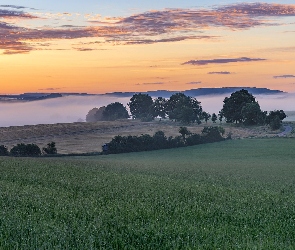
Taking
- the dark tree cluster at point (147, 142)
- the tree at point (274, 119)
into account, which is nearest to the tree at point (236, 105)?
the tree at point (274, 119)

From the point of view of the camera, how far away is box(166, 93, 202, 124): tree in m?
135

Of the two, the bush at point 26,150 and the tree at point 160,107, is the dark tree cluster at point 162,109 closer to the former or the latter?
the tree at point 160,107

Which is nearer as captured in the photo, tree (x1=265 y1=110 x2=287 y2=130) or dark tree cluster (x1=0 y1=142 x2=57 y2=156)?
dark tree cluster (x1=0 y1=142 x2=57 y2=156)

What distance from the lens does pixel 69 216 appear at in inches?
740

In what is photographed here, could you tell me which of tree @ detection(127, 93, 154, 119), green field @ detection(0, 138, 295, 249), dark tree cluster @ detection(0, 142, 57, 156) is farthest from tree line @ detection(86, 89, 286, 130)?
green field @ detection(0, 138, 295, 249)

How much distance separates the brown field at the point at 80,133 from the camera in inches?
3692

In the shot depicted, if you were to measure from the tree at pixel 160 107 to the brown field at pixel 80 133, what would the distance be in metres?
28.5

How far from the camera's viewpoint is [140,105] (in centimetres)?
17462

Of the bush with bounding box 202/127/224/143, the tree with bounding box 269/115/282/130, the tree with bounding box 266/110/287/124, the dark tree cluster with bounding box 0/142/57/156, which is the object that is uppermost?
the tree with bounding box 266/110/287/124

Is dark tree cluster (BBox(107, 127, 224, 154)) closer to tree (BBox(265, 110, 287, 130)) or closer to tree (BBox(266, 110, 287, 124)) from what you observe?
tree (BBox(265, 110, 287, 130))

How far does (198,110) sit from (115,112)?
5110 cm

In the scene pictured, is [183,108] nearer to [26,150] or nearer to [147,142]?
[147,142]

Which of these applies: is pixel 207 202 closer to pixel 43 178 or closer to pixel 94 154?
pixel 43 178

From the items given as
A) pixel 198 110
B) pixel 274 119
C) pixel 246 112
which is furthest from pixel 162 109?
pixel 274 119
